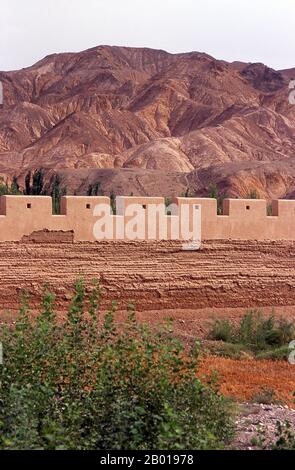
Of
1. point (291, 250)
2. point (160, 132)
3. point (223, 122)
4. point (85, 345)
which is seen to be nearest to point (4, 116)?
point (160, 132)

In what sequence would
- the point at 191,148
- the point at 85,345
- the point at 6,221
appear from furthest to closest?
the point at 191,148 → the point at 6,221 → the point at 85,345

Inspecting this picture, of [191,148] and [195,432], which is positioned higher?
[191,148]

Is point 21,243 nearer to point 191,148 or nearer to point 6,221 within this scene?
point 6,221

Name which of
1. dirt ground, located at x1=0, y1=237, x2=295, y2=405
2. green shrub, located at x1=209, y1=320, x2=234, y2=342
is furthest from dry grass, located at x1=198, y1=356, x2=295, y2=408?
green shrub, located at x1=209, y1=320, x2=234, y2=342

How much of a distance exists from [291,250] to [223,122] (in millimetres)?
52911

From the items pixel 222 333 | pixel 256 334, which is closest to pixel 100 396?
pixel 222 333

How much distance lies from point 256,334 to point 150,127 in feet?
200

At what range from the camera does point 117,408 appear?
24.1 feet

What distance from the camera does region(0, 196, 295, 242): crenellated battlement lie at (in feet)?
52.7

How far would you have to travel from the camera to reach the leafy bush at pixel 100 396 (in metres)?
6.96

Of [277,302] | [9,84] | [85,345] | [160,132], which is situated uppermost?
[9,84]

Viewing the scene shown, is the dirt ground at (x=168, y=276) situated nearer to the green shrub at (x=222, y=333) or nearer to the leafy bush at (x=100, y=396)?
the green shrub at (x=222, y=333)

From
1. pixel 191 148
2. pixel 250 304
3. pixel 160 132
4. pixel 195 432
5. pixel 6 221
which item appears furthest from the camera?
pixel 160 132

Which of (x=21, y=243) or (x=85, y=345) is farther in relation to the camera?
(x=21, y=243)
